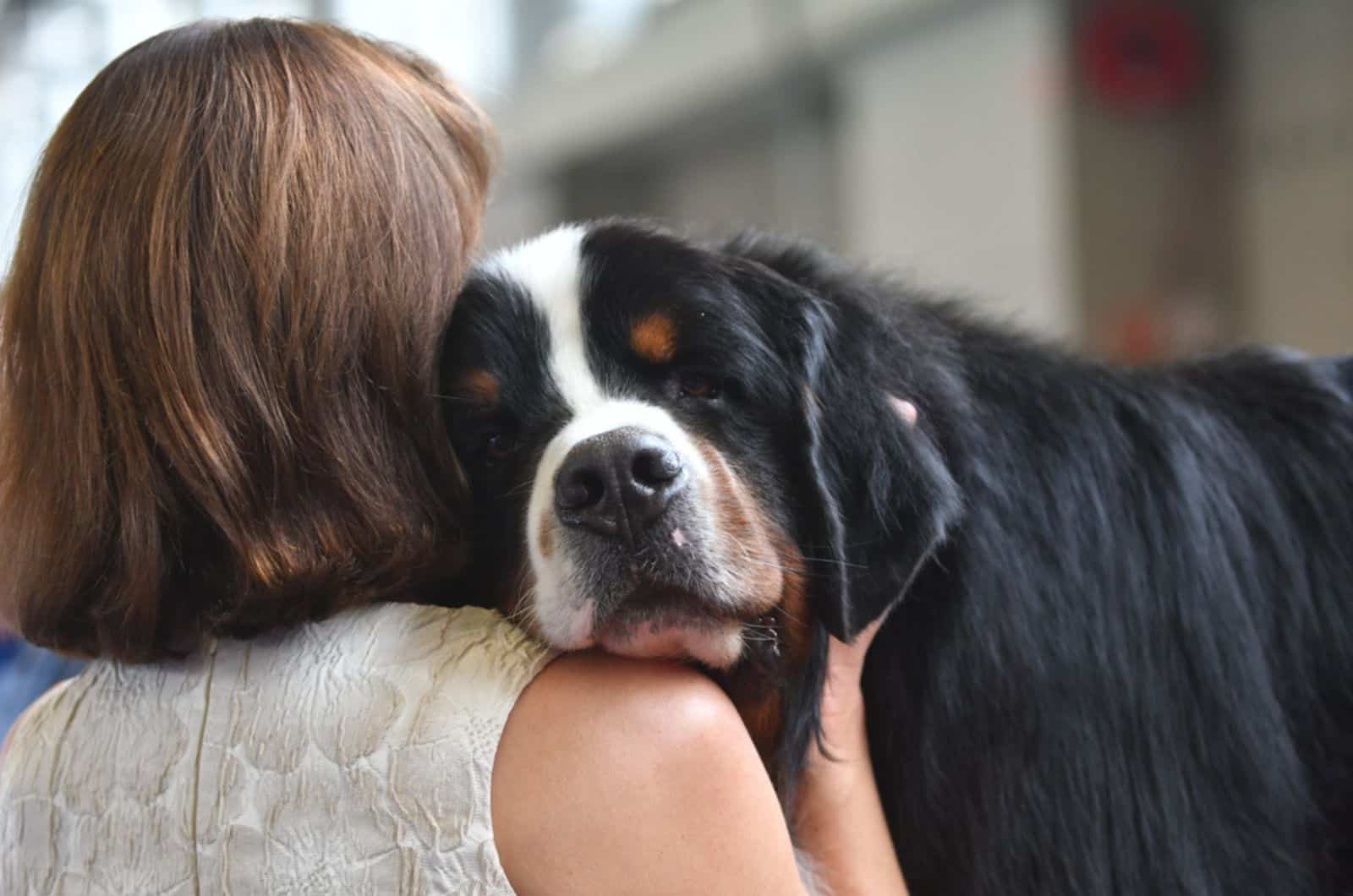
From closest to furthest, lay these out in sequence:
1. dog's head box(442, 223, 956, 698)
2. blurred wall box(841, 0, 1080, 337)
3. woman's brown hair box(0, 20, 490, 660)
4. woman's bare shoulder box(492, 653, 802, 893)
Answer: woman's bare shoulder box(492, 653, 802, 893) → woman's brown hair box(0, 20, 490, 660) → dog's head box(442, 223, 956, 698) → blurred wall box(841, 0, 1080, 337)

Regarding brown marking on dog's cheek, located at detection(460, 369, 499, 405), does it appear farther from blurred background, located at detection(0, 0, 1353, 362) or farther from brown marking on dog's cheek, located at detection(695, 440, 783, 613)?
blurred background, located at detection(0, 0, 1353, 362)

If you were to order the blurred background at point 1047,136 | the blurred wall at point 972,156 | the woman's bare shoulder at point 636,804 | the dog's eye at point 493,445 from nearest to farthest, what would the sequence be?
the woman's bare shoulder at point 636,804, the dog's eye at point 493,445, the blurred background at point 1047,136, the blurred wall at point 972,156

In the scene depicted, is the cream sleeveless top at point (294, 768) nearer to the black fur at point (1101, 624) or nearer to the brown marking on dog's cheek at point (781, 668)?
the brown marking on dog's cheek at point (781, 668)

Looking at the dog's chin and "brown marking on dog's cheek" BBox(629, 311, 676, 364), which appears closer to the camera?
the dog's chin

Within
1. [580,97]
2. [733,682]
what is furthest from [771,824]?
[580,97]

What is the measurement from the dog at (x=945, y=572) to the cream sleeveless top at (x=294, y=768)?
160 mm

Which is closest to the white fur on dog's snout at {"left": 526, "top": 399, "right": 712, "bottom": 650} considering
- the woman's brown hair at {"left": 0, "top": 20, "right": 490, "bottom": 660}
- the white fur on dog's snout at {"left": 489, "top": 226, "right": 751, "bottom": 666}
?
the white fur on dog's snout at {"left": 489, "top": 226, "right": 751, "bottom": 666}


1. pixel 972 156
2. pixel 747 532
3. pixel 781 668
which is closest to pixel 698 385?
pixel 747 532

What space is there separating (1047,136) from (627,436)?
4632mm

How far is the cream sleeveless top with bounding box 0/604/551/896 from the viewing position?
108 cm

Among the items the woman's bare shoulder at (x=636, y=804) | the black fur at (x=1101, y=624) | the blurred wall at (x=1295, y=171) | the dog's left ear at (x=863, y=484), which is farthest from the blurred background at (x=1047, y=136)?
the woman's bare shoulder at (x=636, y=804)

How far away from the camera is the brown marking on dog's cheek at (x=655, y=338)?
1.36 m

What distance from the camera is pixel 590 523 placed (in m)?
1.22

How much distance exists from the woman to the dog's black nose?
13 cm
